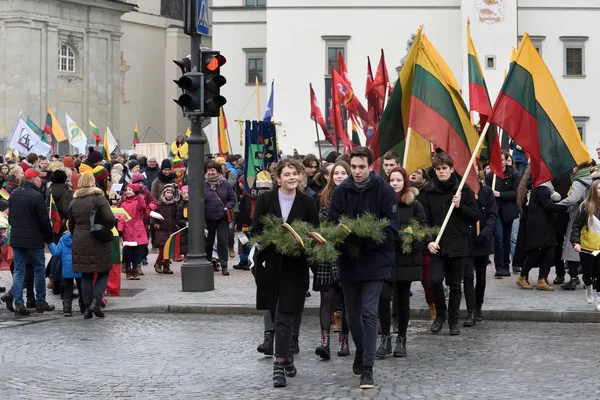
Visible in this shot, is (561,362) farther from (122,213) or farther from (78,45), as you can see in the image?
(78,45)

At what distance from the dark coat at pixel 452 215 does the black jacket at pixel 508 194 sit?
5249 millimetres

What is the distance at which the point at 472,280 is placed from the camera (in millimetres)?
13211

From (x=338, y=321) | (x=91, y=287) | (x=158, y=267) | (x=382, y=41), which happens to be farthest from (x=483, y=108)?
(x=382, y=41)

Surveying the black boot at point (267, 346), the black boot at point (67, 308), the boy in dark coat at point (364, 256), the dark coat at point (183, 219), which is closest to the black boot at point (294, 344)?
the black boot at point (267, 346)

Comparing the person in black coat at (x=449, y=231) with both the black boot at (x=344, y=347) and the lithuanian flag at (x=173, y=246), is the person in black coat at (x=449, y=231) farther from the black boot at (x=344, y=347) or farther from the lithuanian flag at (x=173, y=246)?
the lithuanian flag at (x=173, y=246)

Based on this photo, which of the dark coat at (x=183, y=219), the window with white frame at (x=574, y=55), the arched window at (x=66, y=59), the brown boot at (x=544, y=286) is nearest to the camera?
the brown boot at (x=544, y=286)

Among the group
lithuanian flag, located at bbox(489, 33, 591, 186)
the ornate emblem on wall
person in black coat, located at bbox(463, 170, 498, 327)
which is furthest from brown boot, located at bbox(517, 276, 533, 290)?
the ornate emblem on wall

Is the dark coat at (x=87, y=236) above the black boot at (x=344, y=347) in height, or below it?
above

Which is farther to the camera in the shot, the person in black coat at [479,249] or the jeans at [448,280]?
the person in black coat at [479,249]

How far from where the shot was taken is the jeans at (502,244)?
17938 millimetres

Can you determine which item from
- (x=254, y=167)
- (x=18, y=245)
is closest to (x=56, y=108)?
(x=254, y=167)

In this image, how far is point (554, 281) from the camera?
17.1m

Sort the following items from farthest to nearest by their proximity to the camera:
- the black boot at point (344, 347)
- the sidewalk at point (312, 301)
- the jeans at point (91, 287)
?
the jeans at point (91, 287) → the sidewalk at point (312, 301) → the black boot at point (344, 347)

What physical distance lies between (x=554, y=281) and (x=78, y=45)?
42.5 metres
